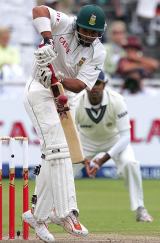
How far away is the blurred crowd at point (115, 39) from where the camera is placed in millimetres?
14320

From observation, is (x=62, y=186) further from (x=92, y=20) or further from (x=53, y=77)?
(x=92, y=20)

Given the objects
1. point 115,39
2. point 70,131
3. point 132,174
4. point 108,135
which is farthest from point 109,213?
point 115,39

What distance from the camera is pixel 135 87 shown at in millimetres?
14156

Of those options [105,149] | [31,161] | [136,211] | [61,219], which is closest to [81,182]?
[31,161]

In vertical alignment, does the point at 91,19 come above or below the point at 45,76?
above

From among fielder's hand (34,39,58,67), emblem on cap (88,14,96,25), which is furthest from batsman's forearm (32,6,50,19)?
emblem on cap (88,14,96,25)

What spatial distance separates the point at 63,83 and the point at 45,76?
0.59 ft

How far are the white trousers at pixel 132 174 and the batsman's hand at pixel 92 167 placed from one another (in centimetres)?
41

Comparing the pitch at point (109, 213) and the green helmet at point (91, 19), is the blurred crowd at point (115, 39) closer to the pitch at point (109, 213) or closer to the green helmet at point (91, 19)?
the pitch at point (109, 213)

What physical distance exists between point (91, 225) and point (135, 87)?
5.86 m

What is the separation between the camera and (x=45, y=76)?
21.8 ft

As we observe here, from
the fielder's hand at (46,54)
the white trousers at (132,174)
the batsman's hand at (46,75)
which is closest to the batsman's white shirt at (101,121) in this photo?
the white trousers at (132,174)

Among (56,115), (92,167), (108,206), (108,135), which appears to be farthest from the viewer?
(108,206)

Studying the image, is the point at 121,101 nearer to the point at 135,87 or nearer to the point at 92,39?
the point at 92,39
